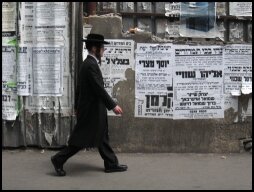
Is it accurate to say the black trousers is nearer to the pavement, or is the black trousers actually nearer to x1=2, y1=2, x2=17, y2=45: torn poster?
the pavement

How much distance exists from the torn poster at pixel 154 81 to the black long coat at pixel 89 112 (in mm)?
1234

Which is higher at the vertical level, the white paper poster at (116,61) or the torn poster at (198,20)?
the torn poster at (198,20)

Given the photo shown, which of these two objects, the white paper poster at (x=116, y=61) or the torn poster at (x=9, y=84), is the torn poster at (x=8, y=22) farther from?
the white paper poster at (x=116, y=61)

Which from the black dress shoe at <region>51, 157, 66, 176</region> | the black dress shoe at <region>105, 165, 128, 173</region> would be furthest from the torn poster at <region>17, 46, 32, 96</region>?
the black dress shoe at <region>105, 165, 128, 173</region>

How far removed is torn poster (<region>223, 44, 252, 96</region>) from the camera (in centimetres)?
765

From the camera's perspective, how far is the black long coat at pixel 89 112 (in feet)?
21.2

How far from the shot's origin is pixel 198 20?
766 centimetres

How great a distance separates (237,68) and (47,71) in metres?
2.80

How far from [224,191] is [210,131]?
183 cm

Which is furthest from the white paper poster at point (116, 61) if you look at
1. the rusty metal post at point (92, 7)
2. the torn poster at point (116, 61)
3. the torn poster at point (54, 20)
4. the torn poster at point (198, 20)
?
the torn poster at point (198, 20)

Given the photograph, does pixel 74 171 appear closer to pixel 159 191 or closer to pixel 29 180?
pixel 29 180

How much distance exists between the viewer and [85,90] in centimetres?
652

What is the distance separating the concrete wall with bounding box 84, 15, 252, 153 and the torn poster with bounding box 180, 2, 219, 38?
0.20 m

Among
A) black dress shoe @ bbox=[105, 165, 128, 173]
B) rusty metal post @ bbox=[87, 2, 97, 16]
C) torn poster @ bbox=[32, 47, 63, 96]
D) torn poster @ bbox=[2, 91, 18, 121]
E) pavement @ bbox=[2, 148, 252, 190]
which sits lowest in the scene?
pavement @ bbox=[2, 148, 252, 190]
